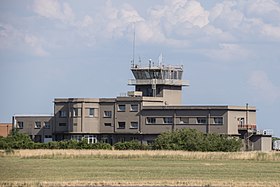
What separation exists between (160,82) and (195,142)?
26545mm

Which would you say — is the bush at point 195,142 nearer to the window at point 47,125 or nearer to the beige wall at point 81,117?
the beige wall at point 81,117

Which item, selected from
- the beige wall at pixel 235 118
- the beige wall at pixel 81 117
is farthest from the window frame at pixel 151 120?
the beige wall at pixel 235 118

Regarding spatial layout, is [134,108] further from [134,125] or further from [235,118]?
[235,118]

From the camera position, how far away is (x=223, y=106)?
4941 inches

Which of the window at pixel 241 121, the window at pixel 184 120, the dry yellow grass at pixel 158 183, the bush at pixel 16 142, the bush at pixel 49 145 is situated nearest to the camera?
the dry yellow grass at pixel 158 183

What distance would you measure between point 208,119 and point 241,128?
559cm

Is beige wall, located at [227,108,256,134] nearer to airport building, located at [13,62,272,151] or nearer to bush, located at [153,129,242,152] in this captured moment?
airport building, located at [13,62,272,151]

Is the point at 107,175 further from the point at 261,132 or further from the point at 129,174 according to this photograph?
the point at 261,132

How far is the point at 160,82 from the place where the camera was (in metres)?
137

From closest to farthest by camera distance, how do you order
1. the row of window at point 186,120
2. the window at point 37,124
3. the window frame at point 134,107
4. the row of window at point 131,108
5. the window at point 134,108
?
the row of window at point 186,120 → the window frame at point 134,107 → the window at point 134,108 → the row of window at point 131,108 → the window at point 37,124

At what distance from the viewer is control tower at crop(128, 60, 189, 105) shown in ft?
452

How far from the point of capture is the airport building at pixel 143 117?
414ft

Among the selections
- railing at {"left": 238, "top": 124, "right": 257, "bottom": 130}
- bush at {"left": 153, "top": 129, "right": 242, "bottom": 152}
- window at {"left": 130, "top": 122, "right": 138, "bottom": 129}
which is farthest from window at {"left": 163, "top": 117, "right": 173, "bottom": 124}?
bush at {"left": 153, "top": 129, "right": 242, "bottom": 152}

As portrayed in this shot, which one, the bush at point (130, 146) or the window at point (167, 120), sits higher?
the window at point (167, 120)
